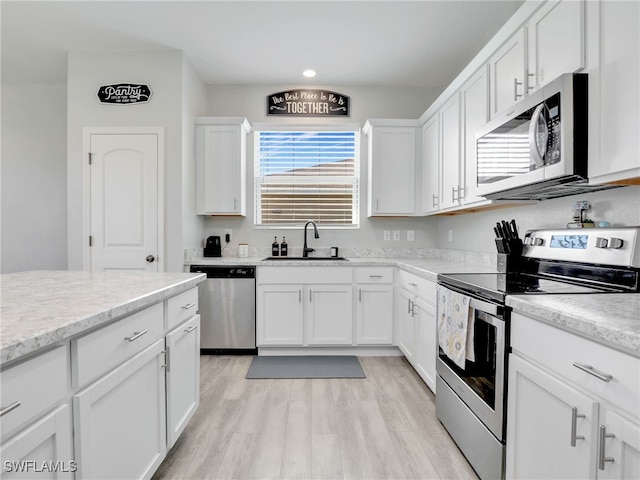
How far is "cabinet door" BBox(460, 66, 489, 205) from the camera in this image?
7.53ft

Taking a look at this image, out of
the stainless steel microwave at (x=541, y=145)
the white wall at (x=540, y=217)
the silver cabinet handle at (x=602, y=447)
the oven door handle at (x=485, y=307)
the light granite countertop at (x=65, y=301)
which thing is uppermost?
the stainless steel microwave at (x=541, y=145)

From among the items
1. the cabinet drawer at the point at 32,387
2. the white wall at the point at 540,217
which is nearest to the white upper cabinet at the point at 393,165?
the white wall at the point at 540,217

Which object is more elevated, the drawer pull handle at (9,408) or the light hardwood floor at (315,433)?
the drawer pull handle at (9,408)

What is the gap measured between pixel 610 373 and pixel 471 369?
0.85 m

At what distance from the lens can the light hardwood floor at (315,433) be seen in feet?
5.59

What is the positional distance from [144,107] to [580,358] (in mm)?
3637

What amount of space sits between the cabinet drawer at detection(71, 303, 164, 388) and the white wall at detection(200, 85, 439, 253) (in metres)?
2.45

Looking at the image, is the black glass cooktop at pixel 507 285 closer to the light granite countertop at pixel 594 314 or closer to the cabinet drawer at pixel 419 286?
the light granite countertop at pixel 594 314

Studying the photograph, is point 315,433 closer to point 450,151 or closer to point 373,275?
point 373,275

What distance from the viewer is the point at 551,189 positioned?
5.87ft

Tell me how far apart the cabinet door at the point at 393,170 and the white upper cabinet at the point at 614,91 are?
222cm

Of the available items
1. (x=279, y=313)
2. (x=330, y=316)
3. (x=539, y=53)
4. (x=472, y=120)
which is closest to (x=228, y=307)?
(x=279, y=313)

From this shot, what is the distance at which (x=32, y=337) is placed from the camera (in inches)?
31.4

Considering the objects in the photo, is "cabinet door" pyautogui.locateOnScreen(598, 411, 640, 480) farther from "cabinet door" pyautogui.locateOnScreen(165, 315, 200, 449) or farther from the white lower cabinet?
"cabinet door" pyautogui.locateOnScreen(165, 315, 200, 449)
